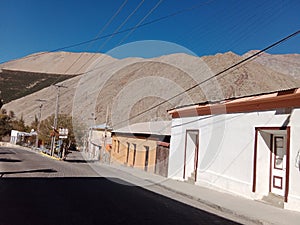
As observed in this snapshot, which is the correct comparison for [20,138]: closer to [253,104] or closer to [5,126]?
[5,126]

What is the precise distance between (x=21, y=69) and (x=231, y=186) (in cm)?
12683

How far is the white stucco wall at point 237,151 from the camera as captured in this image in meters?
9.28

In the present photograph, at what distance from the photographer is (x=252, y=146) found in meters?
11.0

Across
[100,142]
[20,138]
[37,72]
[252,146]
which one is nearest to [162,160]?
[252,146]

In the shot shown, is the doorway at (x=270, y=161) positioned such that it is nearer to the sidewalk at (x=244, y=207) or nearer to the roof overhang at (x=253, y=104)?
the sidewalk at (x=244, y=207)

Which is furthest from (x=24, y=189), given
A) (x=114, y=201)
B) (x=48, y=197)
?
(x=114, y=201)

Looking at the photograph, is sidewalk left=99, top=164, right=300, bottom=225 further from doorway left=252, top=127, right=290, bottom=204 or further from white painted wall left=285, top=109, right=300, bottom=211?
doorway left=252, top=127, right=290, bottom=204

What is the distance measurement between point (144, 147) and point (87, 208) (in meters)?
16.0

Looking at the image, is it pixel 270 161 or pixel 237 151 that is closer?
pixel 270 161

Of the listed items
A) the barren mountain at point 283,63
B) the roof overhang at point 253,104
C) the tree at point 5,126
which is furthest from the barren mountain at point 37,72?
the roof overhang at point 253,104

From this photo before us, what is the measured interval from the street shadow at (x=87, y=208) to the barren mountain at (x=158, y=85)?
113 ft

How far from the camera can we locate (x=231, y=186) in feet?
38.5

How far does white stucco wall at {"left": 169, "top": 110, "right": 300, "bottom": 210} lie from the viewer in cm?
928

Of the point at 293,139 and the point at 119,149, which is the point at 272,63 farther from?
the point at 293,139
